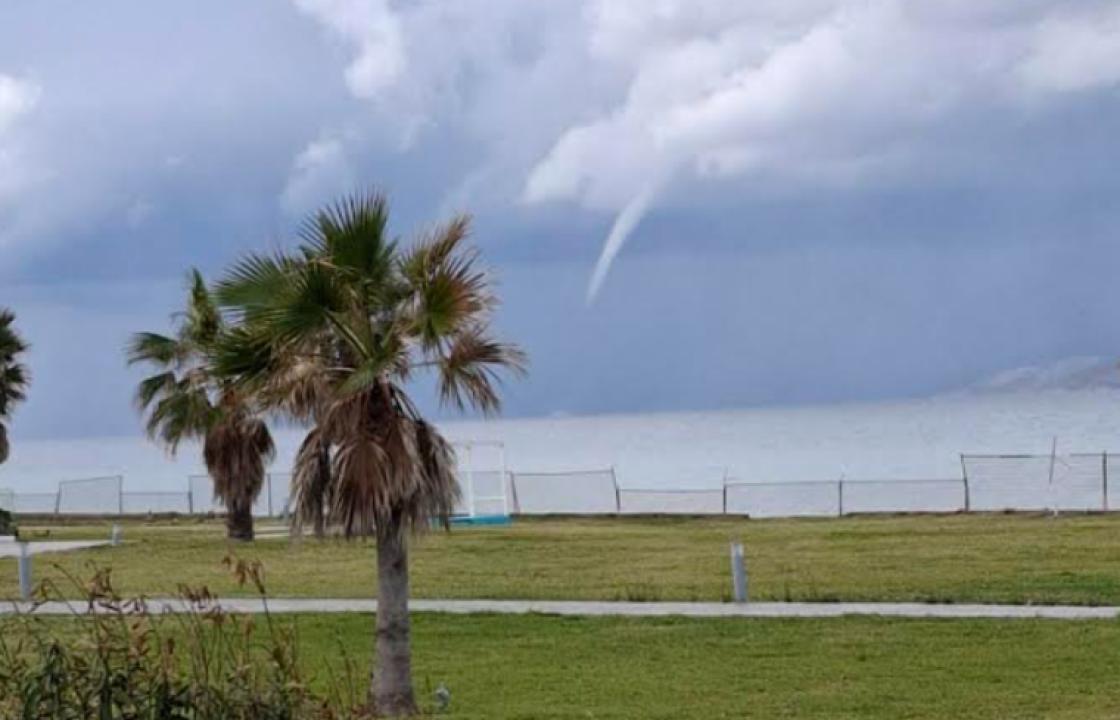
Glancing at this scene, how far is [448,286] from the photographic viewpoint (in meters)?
13.6

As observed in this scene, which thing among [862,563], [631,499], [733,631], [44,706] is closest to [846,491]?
[631,499]

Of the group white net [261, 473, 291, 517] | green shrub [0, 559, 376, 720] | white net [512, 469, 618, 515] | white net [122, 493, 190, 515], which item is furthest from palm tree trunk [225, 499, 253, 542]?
green shrub [0, 559, 376, 720]

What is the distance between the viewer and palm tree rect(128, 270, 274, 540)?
3903cm

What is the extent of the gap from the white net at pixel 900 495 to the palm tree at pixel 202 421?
59.3 feet

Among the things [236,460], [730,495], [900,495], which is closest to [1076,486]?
[900,495]

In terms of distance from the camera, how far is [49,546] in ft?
124

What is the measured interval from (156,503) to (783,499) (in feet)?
82.7

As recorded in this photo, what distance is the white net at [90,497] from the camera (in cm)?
6194

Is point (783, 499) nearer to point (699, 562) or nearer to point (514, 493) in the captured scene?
point (514, 493)

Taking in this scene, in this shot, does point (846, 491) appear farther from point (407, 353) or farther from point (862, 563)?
point (407, 353)

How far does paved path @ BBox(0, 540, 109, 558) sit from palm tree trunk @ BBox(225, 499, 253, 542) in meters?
2.79

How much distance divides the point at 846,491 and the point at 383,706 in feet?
142

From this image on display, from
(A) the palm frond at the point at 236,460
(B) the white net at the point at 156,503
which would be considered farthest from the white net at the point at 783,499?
(B) the white net at the point at 156,503

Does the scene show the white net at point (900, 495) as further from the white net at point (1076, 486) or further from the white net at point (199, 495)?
the white net at point (199, 495)
